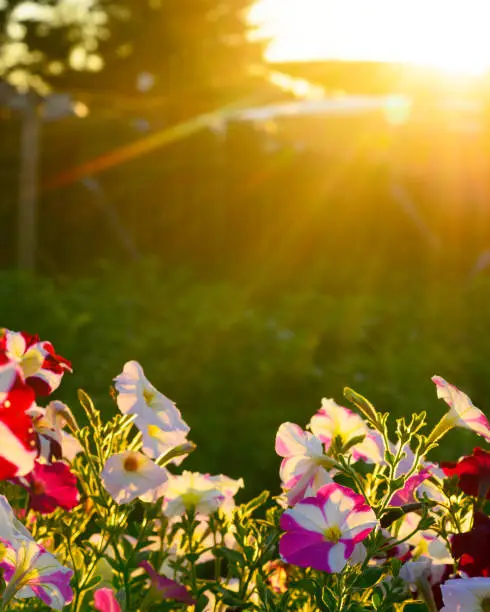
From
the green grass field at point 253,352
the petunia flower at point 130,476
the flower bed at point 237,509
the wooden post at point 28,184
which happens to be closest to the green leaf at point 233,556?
the flower bed at point 237,509

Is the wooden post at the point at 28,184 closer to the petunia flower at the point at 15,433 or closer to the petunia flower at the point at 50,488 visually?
the petunia flower at the point at 50,488

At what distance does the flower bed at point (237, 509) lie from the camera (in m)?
1.06

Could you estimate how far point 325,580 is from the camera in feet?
3.78

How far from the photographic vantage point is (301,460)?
1210mm

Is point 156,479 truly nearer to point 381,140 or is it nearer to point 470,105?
point 381,140

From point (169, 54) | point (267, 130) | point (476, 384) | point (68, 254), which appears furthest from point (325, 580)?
point (169, 54)

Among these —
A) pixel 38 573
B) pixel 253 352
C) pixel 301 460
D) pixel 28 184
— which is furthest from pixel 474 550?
pixel 28 184

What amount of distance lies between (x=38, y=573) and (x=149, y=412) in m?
0.27

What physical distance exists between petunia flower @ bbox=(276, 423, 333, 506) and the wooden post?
8914mm

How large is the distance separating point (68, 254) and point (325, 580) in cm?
1038

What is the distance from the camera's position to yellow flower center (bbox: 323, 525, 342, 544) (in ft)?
3.59

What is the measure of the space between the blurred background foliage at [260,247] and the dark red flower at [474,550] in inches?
137

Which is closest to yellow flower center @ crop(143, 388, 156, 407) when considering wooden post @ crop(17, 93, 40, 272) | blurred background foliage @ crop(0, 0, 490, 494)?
blurred background foliage @ crop(0, 0, 490, 494)

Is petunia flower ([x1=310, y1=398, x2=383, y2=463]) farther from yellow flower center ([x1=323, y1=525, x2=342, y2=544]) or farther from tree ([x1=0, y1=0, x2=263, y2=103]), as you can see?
tree ([x1=0, y1=0, x2=263, y2=103])
